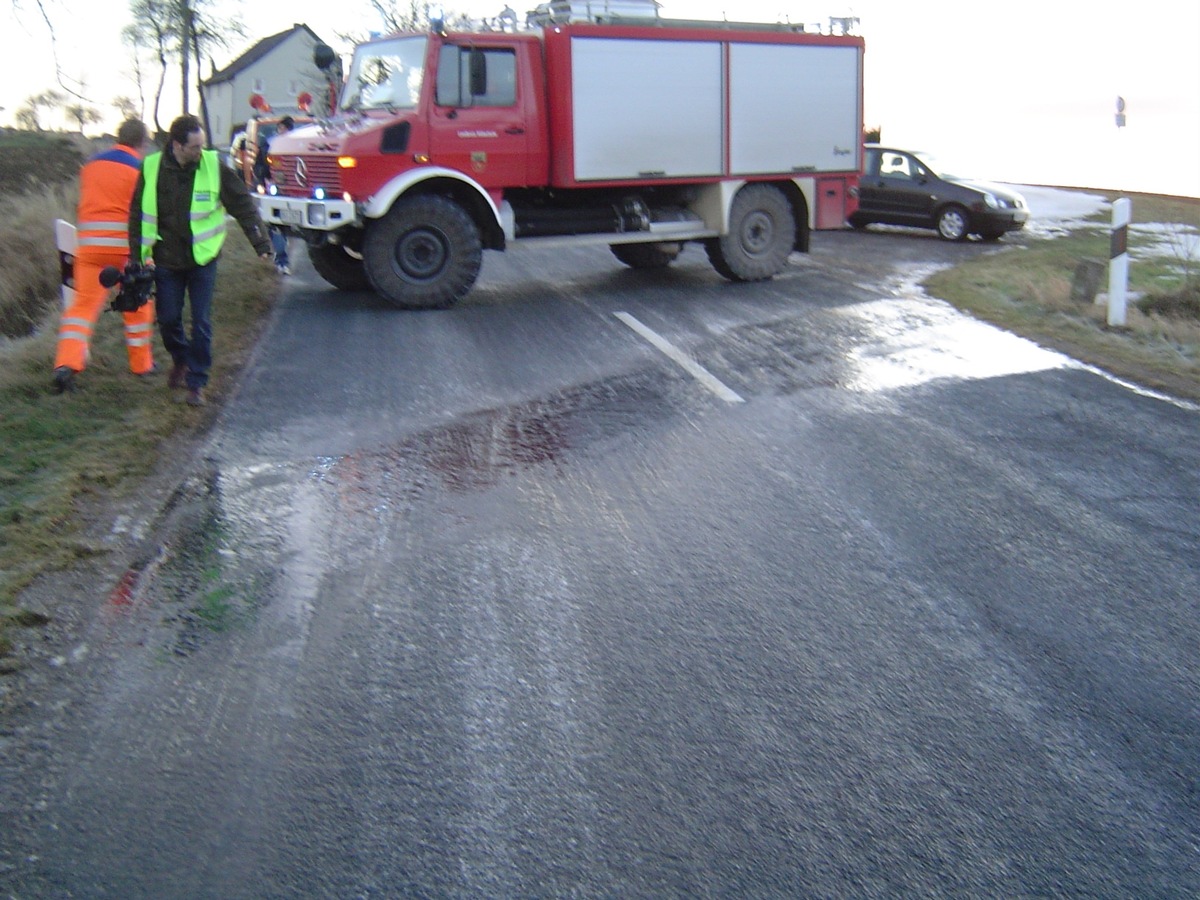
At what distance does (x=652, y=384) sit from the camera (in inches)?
344

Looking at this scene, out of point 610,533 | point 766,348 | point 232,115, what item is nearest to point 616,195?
point 766,348

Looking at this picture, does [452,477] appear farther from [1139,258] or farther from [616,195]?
[1139,258]

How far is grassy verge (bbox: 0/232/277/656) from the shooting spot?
211 inches

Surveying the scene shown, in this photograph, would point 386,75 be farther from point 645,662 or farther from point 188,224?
point 645,662

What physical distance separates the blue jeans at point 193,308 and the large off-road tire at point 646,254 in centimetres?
842

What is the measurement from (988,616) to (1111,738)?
0.93 meters

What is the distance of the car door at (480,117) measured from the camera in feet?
40.0

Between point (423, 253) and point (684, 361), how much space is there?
3887mm

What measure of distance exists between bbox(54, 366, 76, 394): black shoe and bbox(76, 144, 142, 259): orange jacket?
876 millimetres

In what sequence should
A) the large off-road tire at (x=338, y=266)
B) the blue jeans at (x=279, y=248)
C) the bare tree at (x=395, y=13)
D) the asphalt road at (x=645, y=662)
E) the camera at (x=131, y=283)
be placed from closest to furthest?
the asphalt road at (x=645, y=662) → the camera at (x=131, y=283) → the large off-road tire at (x=338, y=266) → the blue jeans at (x=279, y=248) → the bare tree at (x=395, y=13)

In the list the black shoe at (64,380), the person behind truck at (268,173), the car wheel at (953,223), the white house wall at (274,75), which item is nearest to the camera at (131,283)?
the black shoe at (64,380)

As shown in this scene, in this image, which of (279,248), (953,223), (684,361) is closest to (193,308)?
(684,361)

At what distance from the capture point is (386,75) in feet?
41.2

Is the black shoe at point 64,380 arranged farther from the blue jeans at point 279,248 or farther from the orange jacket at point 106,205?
the blue jeans at point 279,248
